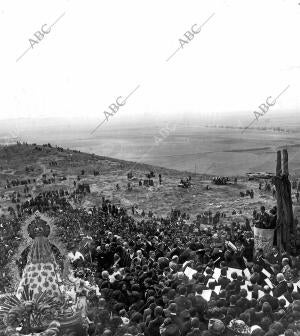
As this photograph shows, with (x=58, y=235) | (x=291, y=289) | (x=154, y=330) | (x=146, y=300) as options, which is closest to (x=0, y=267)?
(x=58, y=235)

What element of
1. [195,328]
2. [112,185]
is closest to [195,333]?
[195,328]

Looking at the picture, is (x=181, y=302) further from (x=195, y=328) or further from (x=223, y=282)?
(x=223, y=282)

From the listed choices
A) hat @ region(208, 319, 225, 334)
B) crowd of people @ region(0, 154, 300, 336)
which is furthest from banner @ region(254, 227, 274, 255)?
hat @ region(208, 319, 225, 334)

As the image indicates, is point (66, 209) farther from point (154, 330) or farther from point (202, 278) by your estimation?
point (154, 330)

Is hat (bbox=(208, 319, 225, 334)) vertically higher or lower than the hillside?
lower

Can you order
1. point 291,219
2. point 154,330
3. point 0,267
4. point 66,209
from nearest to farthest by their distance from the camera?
point 154,330 < point 291,219 < point 0,267 < point 66,209

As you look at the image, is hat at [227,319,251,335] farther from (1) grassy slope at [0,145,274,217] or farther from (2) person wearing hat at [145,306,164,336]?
(1) grassy slope at [0,145,274,217]

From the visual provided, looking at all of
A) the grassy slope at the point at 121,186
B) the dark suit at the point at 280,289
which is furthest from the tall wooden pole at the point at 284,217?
the grassy slope at the point at 121,186

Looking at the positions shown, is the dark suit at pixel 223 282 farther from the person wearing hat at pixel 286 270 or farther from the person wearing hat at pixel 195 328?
the person wearing hat at pixel 195 328
